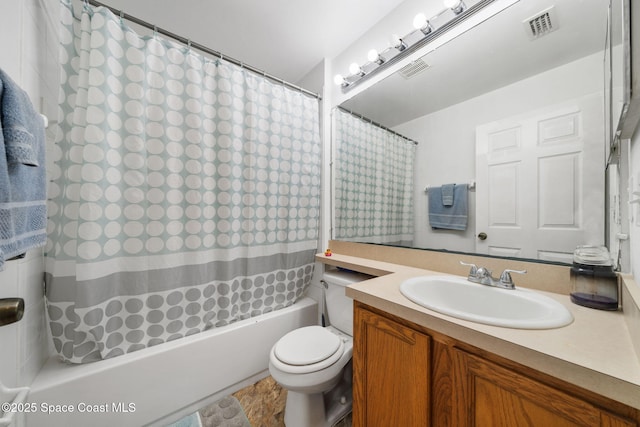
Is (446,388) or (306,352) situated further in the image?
(306,352)

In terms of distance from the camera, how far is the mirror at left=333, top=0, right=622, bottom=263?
2.57 ft

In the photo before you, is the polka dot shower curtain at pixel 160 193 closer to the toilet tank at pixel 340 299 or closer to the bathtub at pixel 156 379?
the bathtub at pixel 156 379

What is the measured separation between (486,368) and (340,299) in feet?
2.90

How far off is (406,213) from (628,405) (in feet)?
3.39

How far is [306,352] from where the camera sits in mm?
1063

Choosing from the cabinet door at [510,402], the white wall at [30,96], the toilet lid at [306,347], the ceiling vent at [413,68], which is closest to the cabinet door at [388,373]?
the cabinet door at [510,402]

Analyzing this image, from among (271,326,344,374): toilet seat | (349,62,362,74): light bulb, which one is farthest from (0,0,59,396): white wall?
(349,62,362,74): light bulb

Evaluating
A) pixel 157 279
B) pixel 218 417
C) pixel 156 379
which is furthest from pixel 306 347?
pixel 157 279

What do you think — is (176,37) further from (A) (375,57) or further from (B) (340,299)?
(B) (340,299)

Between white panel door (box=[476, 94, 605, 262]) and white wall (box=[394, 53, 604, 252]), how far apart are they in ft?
0.12

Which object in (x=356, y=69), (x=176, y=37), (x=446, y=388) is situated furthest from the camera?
(x=356, y=69)

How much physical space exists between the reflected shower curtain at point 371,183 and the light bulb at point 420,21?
55 cm

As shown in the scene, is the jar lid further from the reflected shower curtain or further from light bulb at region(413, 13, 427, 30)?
light bulb at region(413, 13, 427, 30)

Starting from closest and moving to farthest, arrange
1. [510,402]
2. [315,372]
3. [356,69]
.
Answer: [510,402]
[315,372]
[356,69]
